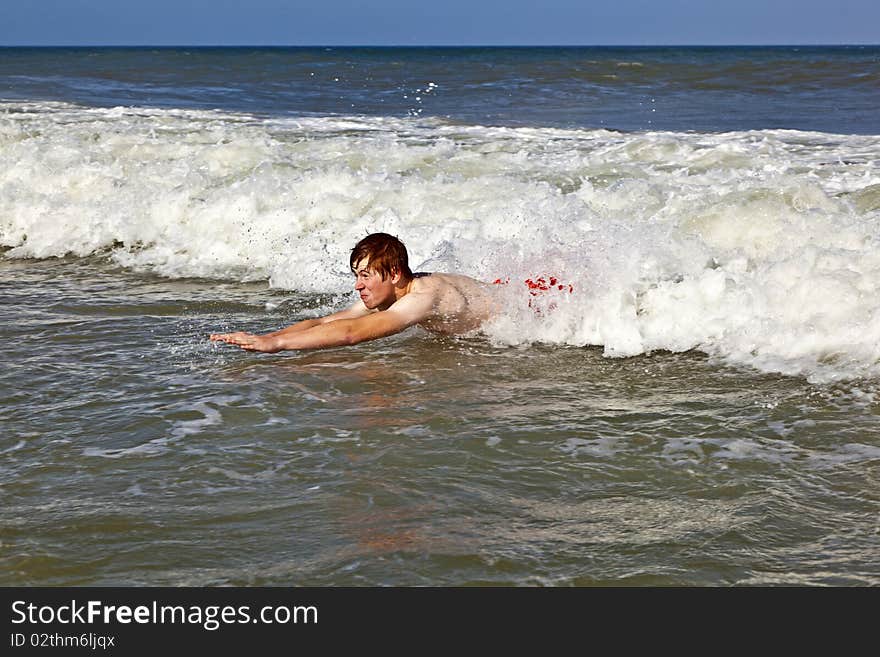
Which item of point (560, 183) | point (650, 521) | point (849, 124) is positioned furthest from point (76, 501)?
point (849, 124)

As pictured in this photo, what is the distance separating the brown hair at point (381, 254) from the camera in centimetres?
599

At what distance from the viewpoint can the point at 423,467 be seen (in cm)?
441

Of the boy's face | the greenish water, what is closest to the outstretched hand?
the greenish water

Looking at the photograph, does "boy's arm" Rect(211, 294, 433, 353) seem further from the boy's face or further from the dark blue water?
the dark blue water

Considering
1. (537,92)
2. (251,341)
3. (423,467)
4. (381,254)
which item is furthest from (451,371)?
(537,92)

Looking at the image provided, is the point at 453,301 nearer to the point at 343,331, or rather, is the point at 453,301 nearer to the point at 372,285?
the point at 372,285

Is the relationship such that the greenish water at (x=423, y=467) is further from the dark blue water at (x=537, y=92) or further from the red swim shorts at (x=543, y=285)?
the dark blue water at (x=537, y=92)

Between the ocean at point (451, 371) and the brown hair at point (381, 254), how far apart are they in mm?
514

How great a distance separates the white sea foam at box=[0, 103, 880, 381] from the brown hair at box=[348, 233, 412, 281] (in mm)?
809

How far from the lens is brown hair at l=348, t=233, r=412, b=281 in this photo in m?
5.99

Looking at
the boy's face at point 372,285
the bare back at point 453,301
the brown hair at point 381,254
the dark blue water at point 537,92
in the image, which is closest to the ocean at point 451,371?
the bare back at point 453,301

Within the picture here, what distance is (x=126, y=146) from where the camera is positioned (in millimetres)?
13000

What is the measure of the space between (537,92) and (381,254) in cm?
1831
